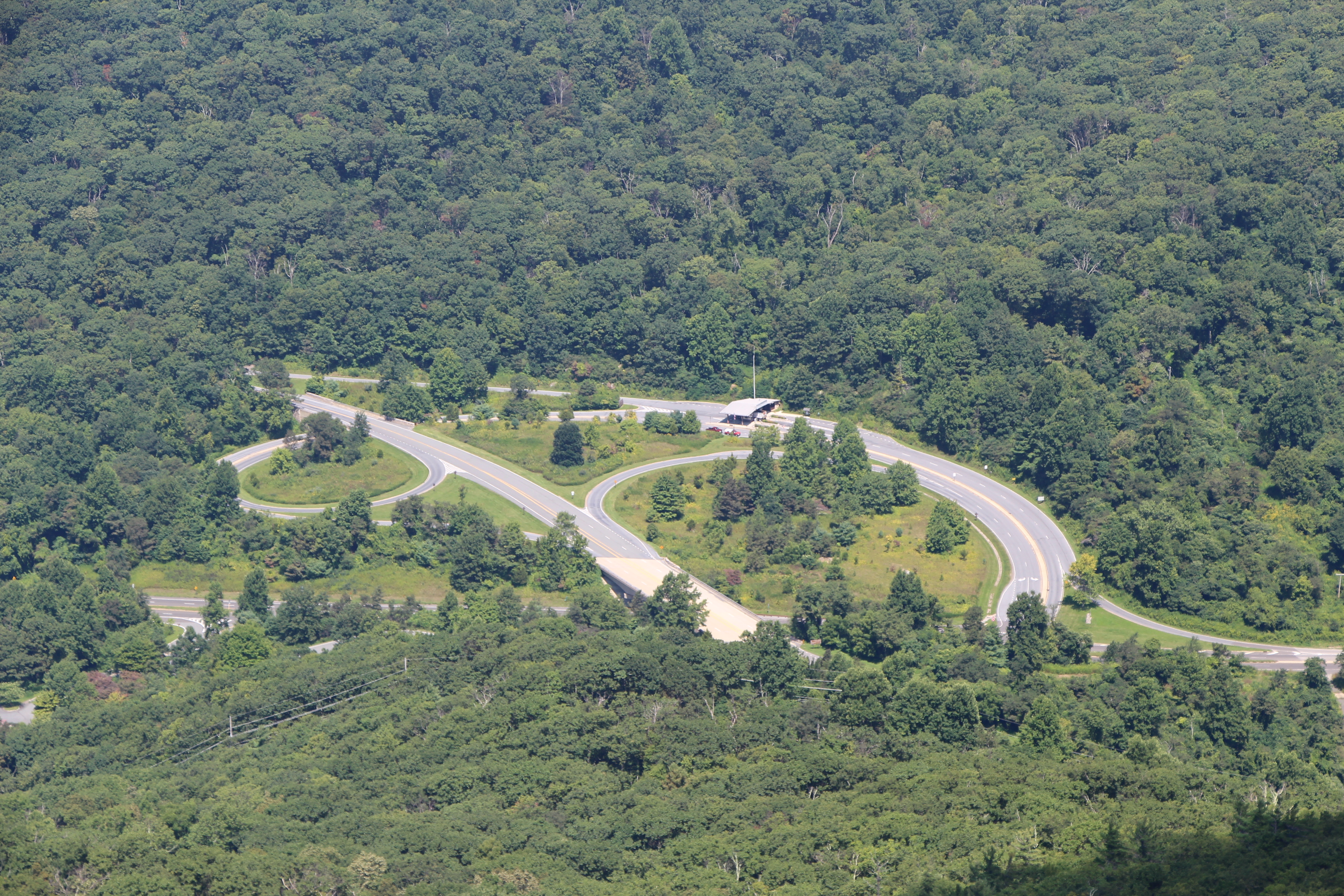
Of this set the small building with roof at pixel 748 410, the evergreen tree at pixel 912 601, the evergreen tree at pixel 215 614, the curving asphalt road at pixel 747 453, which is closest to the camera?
the evergreen tree at pixel 912 601

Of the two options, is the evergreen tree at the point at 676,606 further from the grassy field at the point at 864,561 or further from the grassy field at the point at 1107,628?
the grassy field at the point at 1107,628

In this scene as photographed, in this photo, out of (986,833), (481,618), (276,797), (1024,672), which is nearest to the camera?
(986,833)

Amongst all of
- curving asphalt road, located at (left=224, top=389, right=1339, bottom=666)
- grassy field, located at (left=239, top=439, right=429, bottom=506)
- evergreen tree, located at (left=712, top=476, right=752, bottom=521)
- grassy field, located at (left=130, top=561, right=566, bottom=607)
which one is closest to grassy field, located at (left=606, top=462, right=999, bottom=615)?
evergreen tree, located at (left=712, top=476, right=752, bottom=521)

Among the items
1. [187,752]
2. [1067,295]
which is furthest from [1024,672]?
[187,752]

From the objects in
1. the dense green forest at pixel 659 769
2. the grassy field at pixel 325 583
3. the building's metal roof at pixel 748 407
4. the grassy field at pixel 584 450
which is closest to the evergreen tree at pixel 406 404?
the grassy field at pixel 584 450

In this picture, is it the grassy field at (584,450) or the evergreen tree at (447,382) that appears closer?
the grassy field at (584,450)

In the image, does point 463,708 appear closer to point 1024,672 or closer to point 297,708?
point 297,708

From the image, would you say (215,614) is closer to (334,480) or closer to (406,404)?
(334,480)
